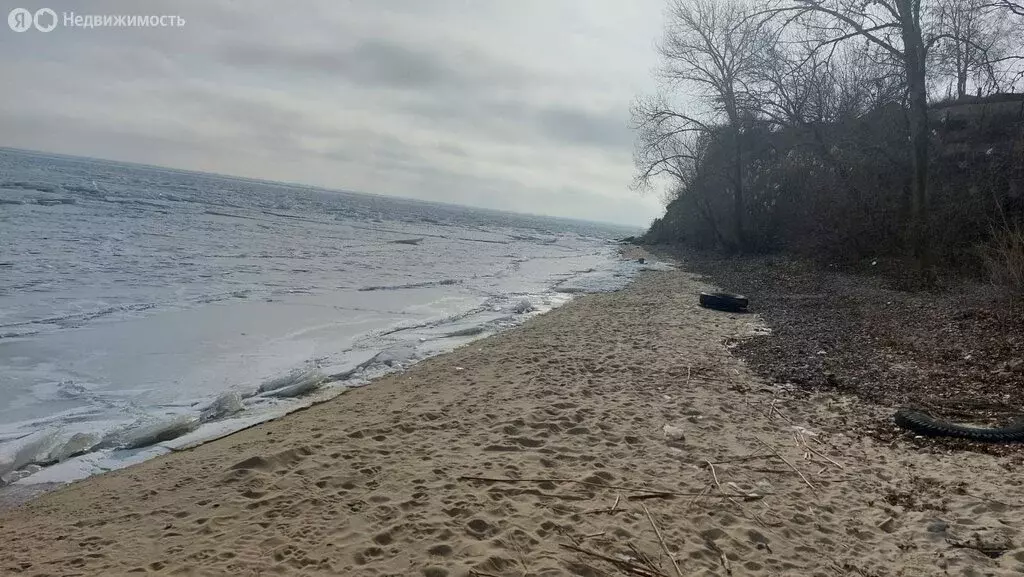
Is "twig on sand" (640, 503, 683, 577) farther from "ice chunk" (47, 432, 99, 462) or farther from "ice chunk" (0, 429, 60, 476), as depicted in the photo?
"ice chunk" (0, 429, 60, 476)

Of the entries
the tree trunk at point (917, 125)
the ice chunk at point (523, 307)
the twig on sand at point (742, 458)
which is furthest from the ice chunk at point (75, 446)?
the tree trunk at point (917, 125)

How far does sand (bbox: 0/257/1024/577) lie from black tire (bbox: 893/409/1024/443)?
14.9 inches

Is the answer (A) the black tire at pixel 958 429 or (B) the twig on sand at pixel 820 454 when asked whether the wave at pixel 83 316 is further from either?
(A) the black tire at pixel 958 429

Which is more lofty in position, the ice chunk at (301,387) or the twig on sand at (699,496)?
the twig on sand at (699,496)

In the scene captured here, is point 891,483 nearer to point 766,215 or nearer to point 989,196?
point 989,196

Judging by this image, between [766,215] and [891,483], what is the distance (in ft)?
89.1

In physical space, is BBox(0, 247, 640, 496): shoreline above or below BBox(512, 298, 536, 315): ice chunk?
below

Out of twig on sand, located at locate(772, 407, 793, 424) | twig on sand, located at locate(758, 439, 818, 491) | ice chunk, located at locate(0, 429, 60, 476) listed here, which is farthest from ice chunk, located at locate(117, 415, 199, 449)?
twig on sand, located at locate(772, 407, 793, 424)

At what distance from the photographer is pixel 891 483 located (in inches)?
168

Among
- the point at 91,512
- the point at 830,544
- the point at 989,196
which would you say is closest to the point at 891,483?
the point at 830,544

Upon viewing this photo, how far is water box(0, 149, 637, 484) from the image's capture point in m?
5.88

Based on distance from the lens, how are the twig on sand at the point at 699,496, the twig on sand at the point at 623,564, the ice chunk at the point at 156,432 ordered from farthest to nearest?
the ice chunk at the point at 156,432 < the twig on sand at the point at 699,496 < the twig on sand at the point at 623,564

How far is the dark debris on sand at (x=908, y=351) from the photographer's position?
5.72 metres

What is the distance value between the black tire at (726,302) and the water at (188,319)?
4.15 meters
